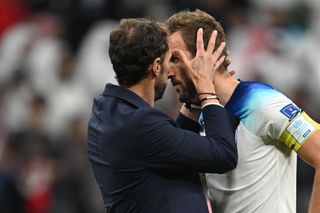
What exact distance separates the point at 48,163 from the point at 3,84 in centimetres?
187

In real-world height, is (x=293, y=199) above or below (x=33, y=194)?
above

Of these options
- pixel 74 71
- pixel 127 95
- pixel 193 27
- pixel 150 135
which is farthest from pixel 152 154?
pixel 74 71

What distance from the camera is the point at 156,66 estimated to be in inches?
180

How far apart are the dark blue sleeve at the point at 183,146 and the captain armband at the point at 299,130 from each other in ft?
0.86

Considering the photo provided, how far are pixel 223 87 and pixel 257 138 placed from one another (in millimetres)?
285

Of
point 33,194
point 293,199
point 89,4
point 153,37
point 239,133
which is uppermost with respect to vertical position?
point 153,37

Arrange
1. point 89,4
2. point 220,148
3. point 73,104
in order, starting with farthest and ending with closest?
point 89,4 → point 73,104 → point 220,148

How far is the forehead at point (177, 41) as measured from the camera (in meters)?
4.78

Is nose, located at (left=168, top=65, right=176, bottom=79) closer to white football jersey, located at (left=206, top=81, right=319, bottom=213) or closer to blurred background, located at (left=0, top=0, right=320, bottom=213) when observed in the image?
white football jersey, located at (left=206, top=81, right=319, bottom=213)

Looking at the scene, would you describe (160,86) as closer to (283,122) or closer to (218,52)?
(218,52)

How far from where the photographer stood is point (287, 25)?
11094mm

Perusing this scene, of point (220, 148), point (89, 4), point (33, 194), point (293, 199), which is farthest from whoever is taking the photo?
point (89, 4)

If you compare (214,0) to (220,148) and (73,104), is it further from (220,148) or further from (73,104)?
(220,148)

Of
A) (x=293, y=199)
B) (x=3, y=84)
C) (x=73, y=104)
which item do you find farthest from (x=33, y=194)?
(x=293, y=199)
